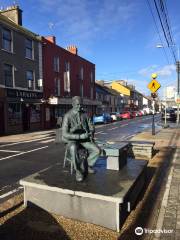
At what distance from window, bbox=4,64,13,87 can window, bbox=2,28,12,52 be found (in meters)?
1.64

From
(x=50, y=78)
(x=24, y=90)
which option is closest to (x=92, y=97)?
(x=50, y=78)

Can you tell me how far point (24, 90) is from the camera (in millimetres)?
26297

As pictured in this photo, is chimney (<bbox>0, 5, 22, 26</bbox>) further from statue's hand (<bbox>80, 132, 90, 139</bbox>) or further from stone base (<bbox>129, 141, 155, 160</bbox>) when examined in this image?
statue's hand (<bbox>80, 132, 90, 139</bbox>)

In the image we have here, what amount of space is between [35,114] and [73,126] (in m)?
23.3

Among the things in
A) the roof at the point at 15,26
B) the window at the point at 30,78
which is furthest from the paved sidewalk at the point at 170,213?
the window at the point at 30,78

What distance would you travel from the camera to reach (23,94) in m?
26.0

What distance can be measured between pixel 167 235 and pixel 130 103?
85637 mm

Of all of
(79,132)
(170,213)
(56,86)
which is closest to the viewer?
(170,213)

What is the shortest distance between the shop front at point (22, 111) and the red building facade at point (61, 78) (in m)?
1.59

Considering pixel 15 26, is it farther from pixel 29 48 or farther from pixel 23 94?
pixel 23 94

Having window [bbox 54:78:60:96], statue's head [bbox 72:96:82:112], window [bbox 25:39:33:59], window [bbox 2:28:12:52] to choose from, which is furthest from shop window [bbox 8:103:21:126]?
statue's head [bbox 72:96:82:112]

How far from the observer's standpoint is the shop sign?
24.4 metres

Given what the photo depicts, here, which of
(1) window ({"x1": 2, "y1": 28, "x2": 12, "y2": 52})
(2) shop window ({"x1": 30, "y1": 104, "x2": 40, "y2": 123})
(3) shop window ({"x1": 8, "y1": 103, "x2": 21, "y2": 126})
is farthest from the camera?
(2) shop window ({"x1": 30, "y1": 104, "x2": 40, "y2": 123})

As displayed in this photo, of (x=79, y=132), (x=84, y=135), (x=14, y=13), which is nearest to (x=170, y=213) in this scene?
(x=84, y=135)
